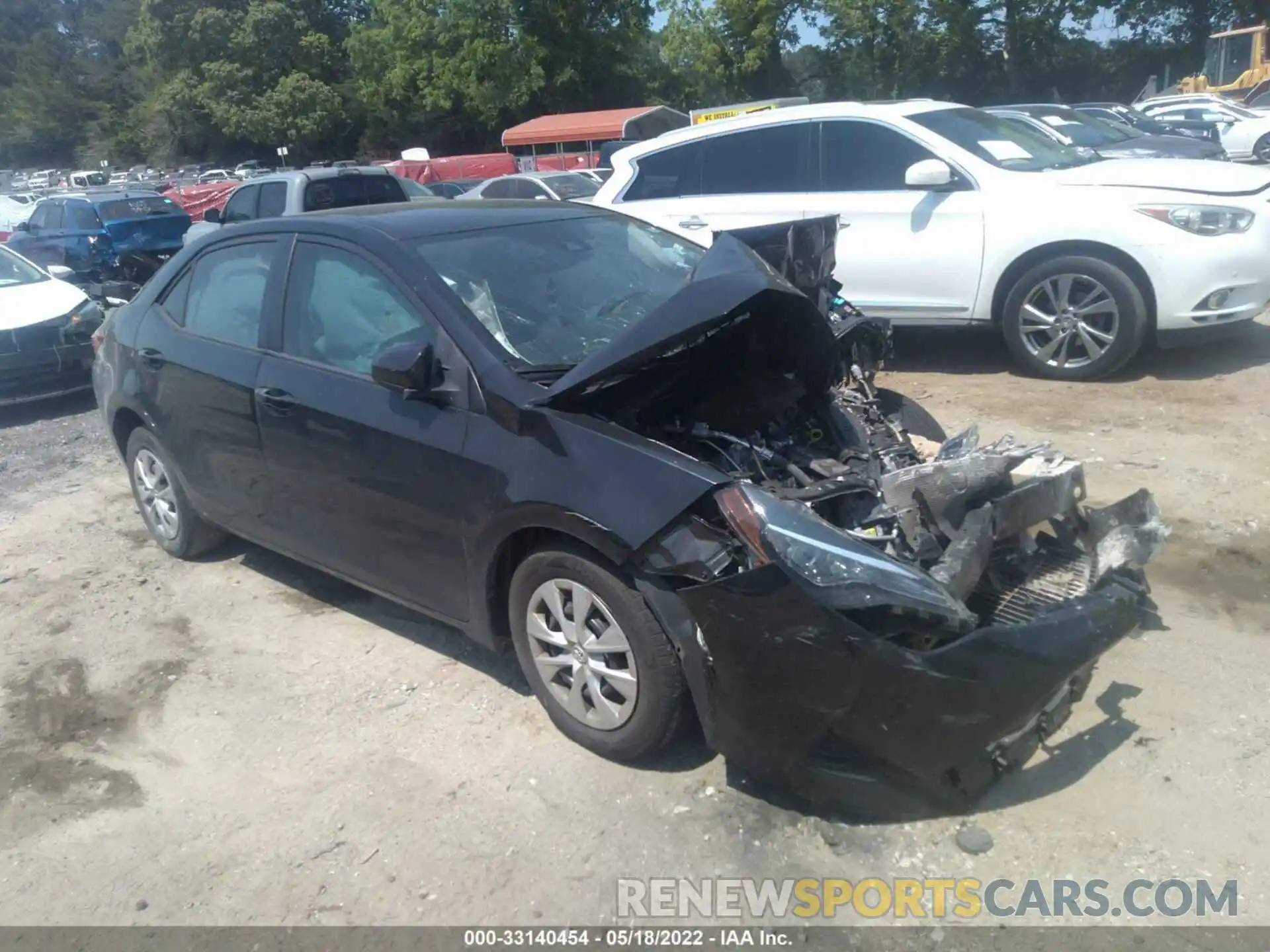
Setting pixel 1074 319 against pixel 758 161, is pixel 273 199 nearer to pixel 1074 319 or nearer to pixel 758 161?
pixel 758 161

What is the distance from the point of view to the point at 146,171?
53.7 metres

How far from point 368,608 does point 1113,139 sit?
1297cm

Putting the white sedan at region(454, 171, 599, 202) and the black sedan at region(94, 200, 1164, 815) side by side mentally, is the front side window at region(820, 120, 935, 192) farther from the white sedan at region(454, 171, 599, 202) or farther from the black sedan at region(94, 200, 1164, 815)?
the white sedan at region(454, 171, 599, 202)

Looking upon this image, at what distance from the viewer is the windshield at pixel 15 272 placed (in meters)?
10.3

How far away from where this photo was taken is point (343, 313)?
4418 mm

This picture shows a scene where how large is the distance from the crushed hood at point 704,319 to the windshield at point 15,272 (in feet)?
28.4

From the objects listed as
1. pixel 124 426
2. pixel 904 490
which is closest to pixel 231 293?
pixel 124 426

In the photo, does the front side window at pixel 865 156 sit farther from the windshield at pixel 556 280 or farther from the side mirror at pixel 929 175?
the windshield at pixel 556 280

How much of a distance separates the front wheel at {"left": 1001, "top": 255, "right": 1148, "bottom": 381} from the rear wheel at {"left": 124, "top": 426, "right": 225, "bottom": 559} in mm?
5299

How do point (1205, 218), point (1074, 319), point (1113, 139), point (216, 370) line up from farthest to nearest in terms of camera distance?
point (1113, 139) < point (1074, 319) < point (1205, 218) < point (216, 370)

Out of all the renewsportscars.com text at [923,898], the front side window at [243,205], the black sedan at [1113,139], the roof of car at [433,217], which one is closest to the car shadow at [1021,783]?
the renewsportscars.com text at [923,898]

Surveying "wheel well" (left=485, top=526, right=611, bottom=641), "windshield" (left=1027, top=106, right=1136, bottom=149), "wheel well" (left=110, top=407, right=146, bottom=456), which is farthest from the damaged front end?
"windshield" (left=1027, top=106, right=1136, bottom=149)

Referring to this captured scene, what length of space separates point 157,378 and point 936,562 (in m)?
3.83

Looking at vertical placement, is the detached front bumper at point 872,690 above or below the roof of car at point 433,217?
below
